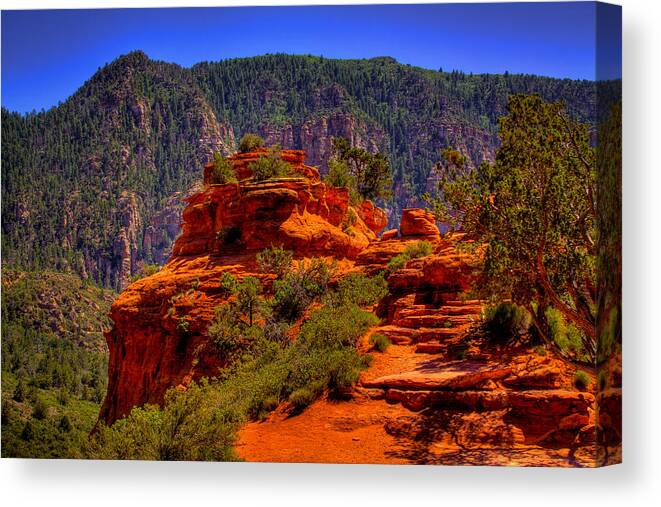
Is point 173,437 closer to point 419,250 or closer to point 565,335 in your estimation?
point 565,335

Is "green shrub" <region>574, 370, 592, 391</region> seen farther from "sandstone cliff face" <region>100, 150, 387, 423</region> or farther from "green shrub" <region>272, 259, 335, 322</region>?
"sandstone cliff face" <region>100, 150, 387, 423</region>

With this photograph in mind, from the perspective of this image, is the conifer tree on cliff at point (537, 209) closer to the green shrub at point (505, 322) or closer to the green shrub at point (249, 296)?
the green shrub at point (505, 322)

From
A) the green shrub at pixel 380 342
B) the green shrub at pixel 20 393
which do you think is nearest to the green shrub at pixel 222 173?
the green shrub at pixel 380 342

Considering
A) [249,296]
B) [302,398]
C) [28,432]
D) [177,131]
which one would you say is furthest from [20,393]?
[177,131]

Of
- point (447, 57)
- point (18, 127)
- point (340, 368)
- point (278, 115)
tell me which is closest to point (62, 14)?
point (18, 127)

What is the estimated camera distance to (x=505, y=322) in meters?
13.9

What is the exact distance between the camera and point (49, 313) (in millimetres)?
15883

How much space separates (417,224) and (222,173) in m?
4.87

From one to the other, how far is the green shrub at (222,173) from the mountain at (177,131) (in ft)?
7.18

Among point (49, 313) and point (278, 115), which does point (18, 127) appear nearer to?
point (49, 313)

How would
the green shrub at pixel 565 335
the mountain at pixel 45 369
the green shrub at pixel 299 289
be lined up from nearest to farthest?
the mountain at pixel 45 369, the green shrub at pixel 565 335, the green shrub at pixel 299 289

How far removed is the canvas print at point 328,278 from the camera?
11422 mm

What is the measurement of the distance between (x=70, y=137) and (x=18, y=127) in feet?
14.8

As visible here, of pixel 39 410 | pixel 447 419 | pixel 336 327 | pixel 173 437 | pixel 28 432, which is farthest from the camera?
pixel 336 327
